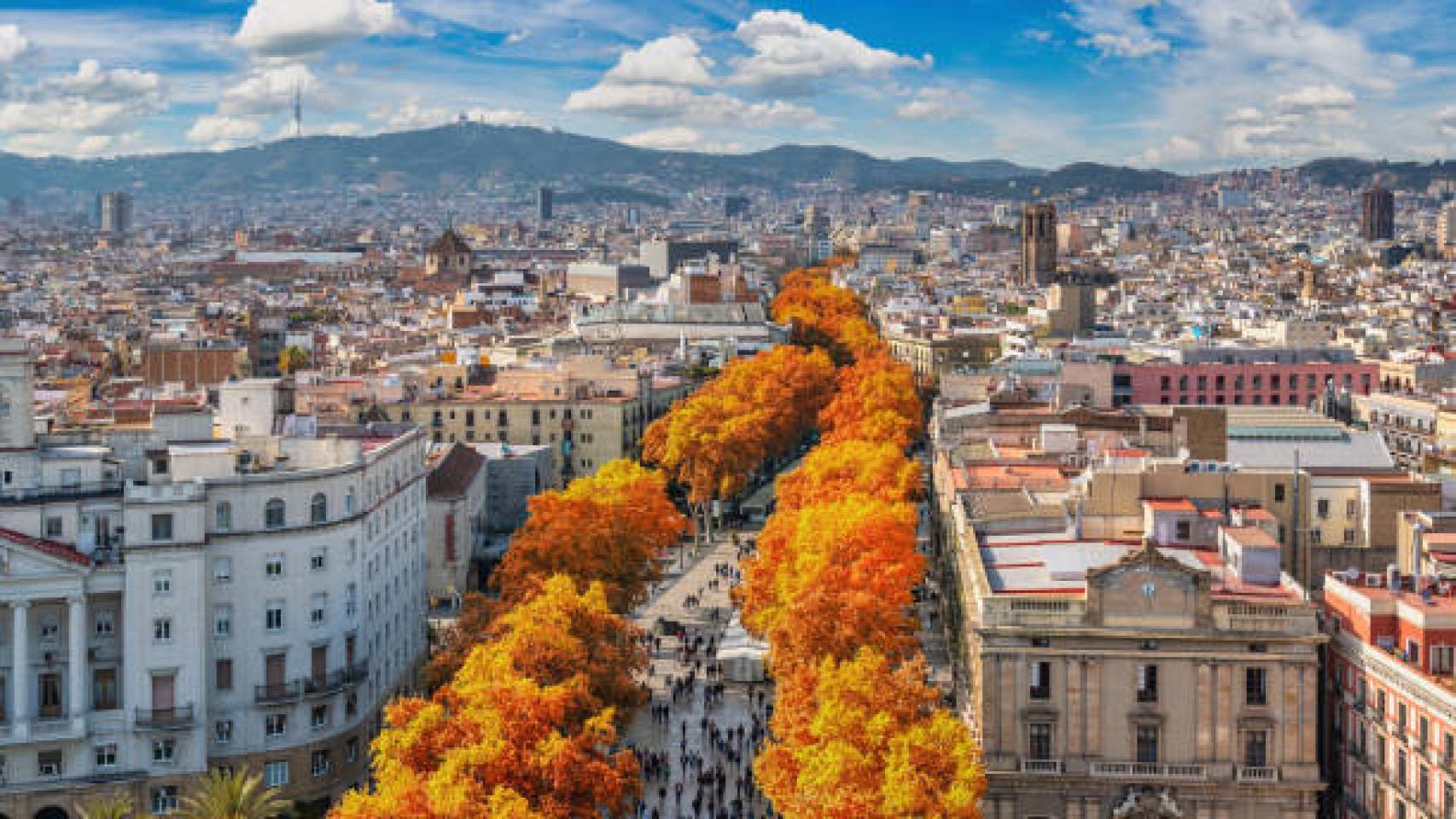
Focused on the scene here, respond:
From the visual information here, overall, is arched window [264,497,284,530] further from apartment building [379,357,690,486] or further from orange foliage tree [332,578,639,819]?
apartment building [379,357,690,486]

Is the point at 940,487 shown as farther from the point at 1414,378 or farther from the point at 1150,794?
the point at 1414,378

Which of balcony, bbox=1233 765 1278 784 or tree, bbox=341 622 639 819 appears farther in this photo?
balcony, bbox=1233 765 1278 784

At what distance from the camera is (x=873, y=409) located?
4158 inches

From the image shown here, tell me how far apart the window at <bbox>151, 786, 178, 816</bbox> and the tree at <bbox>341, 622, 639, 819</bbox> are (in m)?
8.68

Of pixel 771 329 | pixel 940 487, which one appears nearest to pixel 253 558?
pixel 940 487

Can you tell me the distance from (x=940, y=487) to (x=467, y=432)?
30.3m

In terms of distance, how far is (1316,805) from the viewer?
4356 cm

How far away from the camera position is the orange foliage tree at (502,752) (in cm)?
3859

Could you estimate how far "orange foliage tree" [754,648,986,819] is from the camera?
38.4 metres

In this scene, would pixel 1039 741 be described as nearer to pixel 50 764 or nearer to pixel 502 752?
pixel 502 752

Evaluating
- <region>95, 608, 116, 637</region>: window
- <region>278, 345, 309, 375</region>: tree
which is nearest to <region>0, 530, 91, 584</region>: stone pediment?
<region>95, 608, 116, 637</region>: window

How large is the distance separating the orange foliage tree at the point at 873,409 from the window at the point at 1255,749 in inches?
2058

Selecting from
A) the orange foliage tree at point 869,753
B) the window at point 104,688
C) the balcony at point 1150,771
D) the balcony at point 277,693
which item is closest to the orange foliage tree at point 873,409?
the balcony at point 277,693

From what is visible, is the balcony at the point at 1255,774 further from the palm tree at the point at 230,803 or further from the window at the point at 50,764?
the window at the point at 50,764
